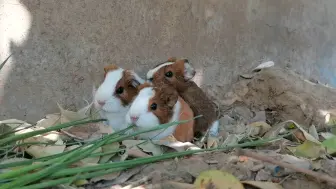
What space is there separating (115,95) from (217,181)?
1.19 m

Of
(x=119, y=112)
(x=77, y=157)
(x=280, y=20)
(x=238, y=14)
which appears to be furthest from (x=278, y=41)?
(x=77, y=157)

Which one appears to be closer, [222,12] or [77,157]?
[77,157]

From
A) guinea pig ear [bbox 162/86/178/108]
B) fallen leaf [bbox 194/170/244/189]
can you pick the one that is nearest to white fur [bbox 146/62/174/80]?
guinea pig ear [bbox 162/86/178/108]

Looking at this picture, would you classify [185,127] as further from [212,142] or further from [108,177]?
[108,177]

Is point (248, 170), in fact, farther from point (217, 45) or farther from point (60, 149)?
point (217, 45)

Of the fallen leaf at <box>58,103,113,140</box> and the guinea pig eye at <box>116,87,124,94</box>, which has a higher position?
the guinea pig eye at <box>116,87,124,94</box>

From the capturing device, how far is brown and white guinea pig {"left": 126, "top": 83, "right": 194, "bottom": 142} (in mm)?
2863

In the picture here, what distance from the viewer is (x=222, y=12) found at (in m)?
4.04

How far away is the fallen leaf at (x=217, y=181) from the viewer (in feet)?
6.87

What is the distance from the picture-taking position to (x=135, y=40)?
11.6 feet

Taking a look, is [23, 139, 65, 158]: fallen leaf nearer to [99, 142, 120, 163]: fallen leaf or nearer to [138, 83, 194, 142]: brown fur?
[99, 142, 120, 163]: fallen leaf

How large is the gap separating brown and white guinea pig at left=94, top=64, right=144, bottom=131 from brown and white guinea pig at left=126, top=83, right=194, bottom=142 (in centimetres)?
12

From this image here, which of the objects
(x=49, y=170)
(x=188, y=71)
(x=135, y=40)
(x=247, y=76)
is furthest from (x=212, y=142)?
A: (x=49, y=170)

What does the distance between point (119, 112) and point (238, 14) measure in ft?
5.19
